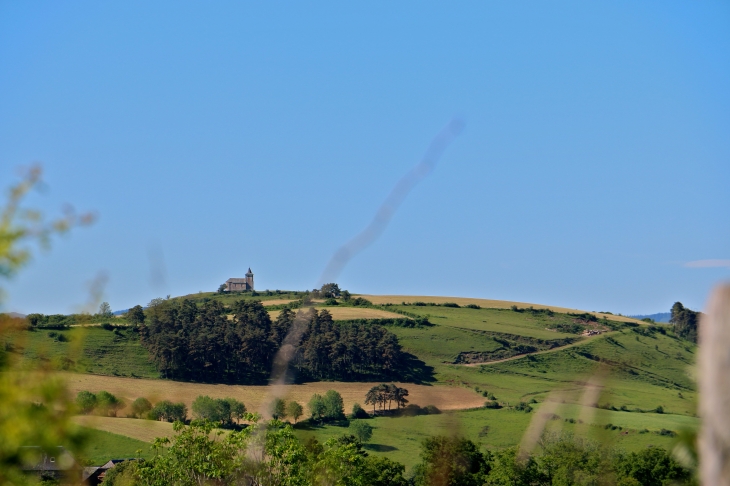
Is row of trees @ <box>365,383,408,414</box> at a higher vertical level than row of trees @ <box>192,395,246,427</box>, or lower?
higher

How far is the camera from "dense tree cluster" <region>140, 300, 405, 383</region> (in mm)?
98625

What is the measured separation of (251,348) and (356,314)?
1082 inches

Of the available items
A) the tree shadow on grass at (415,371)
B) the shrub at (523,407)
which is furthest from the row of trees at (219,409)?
the shrub at (523,407)

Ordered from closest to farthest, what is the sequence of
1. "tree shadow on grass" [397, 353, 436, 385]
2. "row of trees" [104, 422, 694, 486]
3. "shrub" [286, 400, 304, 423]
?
"row of trees" [104, 422, 694, 486], "shrub" [286, 400, 304, 423], "tree shadow on grass" [397, 353, 436, 385]

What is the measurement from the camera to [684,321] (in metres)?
131

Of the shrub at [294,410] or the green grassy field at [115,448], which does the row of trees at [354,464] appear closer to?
the shrub at [294,410]

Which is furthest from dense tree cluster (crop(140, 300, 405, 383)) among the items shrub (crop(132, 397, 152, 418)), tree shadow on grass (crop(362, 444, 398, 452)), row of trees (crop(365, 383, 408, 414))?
shrub (crop(132, 397, 152, 418))

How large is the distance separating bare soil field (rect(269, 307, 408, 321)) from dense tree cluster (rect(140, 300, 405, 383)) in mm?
11262

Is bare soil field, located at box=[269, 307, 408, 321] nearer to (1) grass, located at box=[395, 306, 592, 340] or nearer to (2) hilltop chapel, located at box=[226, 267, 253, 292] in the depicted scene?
(1) grass, located at box=[395, 306, 592, 340]

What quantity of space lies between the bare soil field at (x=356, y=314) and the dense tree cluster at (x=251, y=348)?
11262mm

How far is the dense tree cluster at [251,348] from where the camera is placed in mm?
98625

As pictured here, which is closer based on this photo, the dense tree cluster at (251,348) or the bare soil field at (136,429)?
the bare soil field at (136,429)

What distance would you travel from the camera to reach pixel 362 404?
86375 millimetres

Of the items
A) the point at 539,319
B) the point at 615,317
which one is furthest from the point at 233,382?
the point at 615,317
